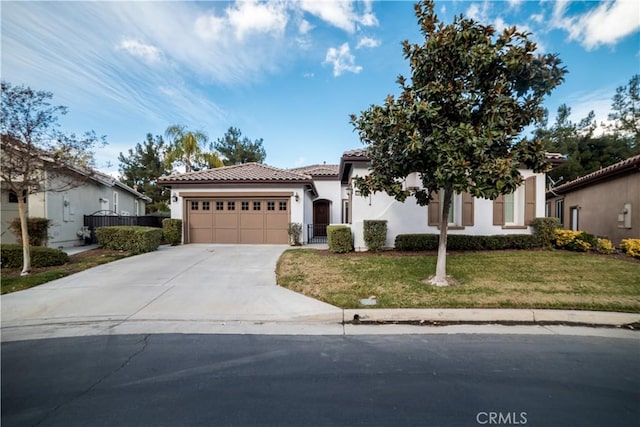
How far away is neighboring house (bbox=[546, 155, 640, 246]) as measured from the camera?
1110 cm

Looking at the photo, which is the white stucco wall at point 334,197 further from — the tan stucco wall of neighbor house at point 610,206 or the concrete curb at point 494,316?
the concrete curb at point 494,316

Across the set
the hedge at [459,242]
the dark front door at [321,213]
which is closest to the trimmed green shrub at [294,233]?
the hedge at [459,242]

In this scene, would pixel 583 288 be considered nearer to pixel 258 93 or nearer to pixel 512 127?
pixel 512 127

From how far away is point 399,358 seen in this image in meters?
3.37

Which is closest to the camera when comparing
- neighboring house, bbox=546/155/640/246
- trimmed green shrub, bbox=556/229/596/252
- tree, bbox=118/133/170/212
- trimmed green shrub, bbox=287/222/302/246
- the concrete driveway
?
the concrete driveway

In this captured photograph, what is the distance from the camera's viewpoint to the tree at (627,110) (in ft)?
78.1

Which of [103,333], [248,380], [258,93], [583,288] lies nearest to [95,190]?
[258,93]

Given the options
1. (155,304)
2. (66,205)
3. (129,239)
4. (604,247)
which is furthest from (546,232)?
(66,205)

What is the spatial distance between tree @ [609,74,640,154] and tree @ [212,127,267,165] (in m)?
33.6

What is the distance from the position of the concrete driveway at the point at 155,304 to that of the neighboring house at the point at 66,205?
492 cm

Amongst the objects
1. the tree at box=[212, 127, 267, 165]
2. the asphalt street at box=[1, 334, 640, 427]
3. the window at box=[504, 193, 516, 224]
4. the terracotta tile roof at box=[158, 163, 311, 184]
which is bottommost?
the asphalt street at box=[1, 334, 640, 427]

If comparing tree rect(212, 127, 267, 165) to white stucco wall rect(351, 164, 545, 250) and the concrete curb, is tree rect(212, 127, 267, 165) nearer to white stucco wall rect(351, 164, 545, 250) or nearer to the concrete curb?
white stucco wall rect(351, 164, 545, 250)

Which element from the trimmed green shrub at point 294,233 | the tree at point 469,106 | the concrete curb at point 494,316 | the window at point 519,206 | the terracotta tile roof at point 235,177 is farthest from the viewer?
the terracotta tile roof at point 235,177

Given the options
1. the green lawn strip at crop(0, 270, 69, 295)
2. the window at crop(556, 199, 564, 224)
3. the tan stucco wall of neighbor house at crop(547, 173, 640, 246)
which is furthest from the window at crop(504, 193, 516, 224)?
the green lawn strip at crop(0, 270, 69, 295)
